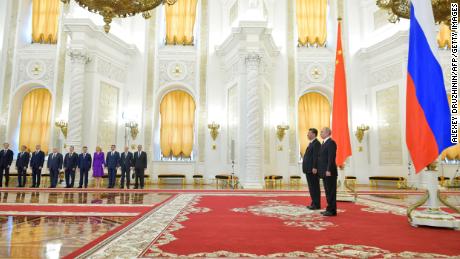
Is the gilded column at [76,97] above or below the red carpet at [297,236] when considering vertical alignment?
above

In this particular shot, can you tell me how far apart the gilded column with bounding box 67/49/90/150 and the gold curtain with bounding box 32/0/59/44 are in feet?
9.82

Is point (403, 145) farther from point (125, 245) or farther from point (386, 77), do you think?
point (125, 245)

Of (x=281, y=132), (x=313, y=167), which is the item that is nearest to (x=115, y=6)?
(x=313, y=167)

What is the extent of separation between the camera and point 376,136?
1358cm

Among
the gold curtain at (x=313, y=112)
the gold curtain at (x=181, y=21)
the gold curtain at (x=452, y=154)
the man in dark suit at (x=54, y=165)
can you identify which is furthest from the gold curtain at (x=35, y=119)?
the gold curtain at (x=452, y=154)

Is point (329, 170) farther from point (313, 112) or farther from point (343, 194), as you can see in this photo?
point (313, 112)

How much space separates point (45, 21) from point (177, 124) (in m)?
7.14

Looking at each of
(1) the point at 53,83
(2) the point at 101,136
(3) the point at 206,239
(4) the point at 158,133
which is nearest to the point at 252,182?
(4) the point at 158,133

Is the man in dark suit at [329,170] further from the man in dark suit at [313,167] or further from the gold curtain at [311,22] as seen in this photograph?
the gold curtain at [311,22]

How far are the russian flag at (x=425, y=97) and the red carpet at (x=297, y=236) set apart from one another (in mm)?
1029

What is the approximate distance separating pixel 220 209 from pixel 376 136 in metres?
10.0

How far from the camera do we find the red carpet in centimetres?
290

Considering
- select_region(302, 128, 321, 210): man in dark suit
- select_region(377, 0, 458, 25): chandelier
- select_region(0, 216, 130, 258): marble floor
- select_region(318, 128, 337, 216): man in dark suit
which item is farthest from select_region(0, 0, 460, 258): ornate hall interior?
select_region(0, 216, 130, 258): marble floor

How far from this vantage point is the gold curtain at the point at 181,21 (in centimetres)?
1460
